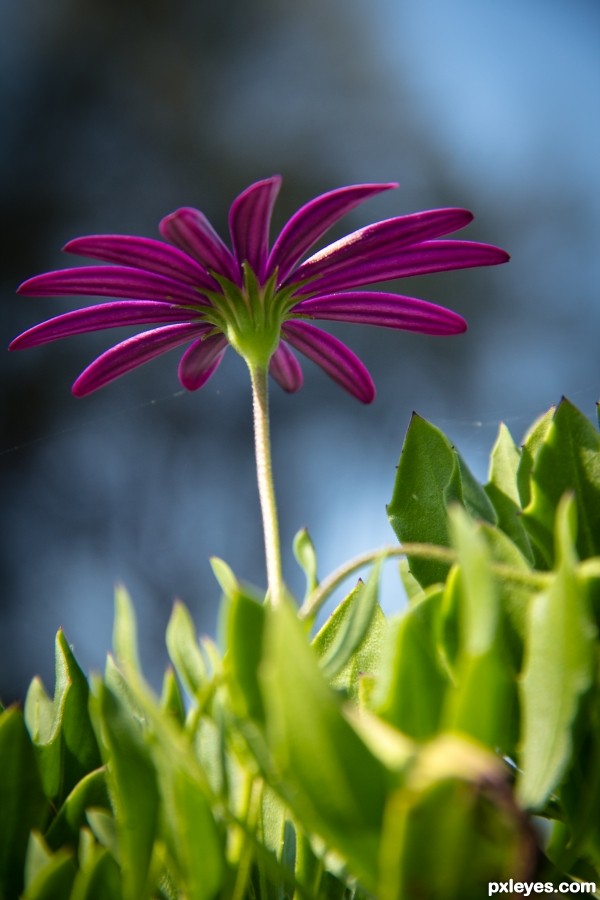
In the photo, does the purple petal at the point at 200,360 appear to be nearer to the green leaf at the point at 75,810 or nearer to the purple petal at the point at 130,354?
the purple petal at the point at 130,354

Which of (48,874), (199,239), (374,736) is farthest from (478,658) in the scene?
(199,239)

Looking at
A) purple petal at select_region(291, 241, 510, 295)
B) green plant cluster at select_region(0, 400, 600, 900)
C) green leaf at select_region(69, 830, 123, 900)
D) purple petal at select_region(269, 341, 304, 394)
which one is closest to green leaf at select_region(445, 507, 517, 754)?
green plant cluster at select_region(0, 400, 600, 900)

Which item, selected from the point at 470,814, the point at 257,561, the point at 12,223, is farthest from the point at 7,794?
the point at 12,223

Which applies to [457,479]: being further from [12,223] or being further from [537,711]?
[12,223]

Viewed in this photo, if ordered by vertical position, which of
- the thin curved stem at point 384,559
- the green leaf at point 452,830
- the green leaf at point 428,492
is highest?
the green leaf at point 428,492

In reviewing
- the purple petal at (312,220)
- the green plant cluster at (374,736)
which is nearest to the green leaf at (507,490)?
the green plant cluster at (374,736)

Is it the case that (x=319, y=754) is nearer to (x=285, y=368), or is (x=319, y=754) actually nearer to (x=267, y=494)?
(x=267, y=494)

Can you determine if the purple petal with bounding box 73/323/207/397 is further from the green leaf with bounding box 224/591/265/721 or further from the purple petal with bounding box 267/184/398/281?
the green leaf with bounding box 224/591/265/721
